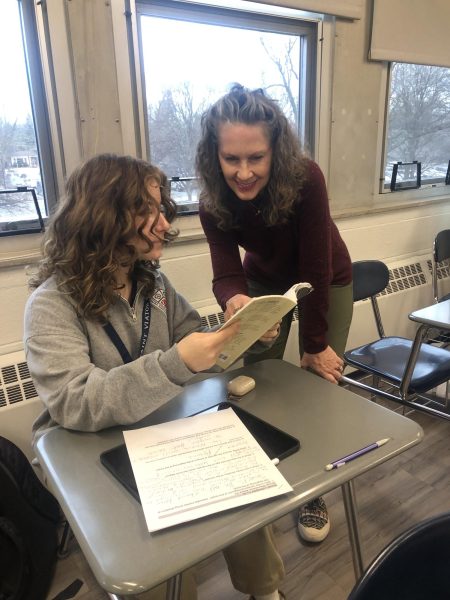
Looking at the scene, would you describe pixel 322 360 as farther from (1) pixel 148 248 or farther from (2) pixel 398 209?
(2) pixel 398 209

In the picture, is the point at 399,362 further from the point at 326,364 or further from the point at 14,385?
the point at 14,385

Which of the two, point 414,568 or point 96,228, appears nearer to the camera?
point 414,568

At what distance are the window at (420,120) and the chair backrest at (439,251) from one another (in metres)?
0.47

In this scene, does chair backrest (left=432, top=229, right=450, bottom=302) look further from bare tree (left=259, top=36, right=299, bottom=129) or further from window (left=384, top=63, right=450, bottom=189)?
bare tree (left=259, top=36, right=299, bottom=129)

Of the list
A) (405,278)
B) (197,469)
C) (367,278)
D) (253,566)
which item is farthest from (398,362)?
(197,469)

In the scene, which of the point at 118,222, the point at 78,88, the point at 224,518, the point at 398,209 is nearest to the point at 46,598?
the point at 224,518

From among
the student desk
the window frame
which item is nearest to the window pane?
the student desk

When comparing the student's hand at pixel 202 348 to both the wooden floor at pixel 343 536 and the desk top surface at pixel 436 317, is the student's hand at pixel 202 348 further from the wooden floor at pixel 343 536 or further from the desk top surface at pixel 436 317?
the desk top surface at pixel 436 317

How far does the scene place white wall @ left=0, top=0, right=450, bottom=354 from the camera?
2.06 m

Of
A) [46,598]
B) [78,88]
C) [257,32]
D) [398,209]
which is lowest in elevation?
[46,598]

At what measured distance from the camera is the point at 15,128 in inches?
67.1

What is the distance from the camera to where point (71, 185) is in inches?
41.4

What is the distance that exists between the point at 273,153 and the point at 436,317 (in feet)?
3.10

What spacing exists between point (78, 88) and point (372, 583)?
66.9 inches
